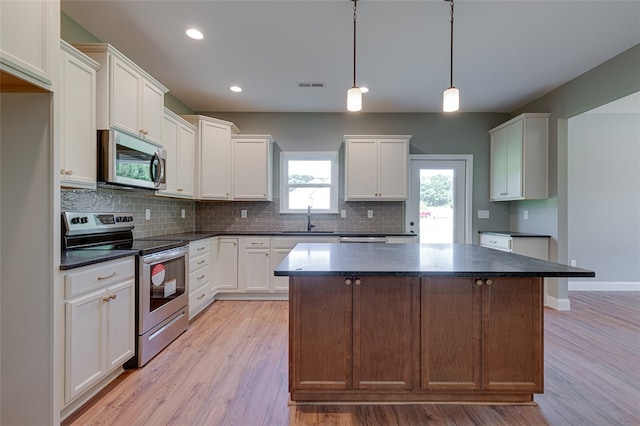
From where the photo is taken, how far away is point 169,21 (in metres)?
2.44

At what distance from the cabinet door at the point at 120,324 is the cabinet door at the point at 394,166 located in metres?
3.27

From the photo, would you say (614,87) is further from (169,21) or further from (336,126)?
(169,21)

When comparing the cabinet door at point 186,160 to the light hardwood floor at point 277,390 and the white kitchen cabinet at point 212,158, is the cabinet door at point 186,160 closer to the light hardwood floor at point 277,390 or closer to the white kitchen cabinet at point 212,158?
the white kitchen cabinet at point 212,158

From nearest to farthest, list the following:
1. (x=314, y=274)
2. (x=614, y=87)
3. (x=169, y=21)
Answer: (x=314, y=274)
(x=169, y=21)
(x=614, y=87)

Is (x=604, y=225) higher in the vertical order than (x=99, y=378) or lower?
higher

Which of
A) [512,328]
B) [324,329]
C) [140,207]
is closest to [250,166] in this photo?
[140,207]

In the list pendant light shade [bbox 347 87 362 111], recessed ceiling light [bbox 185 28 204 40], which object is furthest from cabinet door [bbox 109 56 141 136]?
pendant light shade [bbox 347 87 362 111]

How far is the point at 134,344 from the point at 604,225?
6104 mm

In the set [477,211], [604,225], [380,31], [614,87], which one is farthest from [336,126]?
[604,225]

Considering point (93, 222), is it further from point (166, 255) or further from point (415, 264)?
point (415, 264)

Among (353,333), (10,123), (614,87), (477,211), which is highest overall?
(614,87)

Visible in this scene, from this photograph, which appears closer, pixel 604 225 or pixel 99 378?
pixel 99 378

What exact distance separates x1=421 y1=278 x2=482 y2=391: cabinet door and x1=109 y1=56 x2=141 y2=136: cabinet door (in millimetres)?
2552

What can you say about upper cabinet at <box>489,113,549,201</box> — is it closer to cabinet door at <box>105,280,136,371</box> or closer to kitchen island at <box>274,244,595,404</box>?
kitchen island at <box>274,244,595,404</box>
